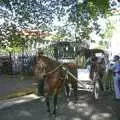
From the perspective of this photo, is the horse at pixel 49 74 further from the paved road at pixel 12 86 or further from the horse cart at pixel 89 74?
the paved road at pixel 12 86

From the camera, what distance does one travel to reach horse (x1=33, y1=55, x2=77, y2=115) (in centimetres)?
1059

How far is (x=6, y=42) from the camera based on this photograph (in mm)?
19703

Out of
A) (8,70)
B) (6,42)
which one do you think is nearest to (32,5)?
(6,42)

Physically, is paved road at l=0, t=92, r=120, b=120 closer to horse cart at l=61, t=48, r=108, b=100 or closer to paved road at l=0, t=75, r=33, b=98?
horse cart at l=61, t=48, r=108, b=100

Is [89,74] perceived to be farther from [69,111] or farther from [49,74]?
[49,74]

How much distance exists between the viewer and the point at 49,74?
11242 millimetres

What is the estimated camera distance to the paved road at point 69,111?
12414 mm

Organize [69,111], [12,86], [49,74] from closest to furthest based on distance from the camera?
[49,74] → [69,111] → [12,86]

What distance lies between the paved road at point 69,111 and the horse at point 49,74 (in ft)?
2.09

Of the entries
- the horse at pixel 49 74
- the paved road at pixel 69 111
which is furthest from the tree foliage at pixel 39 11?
the horse at pixel 49 74

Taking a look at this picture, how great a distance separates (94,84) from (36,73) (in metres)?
7.63

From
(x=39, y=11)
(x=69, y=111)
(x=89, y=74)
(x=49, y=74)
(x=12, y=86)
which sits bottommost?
(x=12, y=86)

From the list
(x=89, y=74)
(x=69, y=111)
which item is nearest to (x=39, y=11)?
(x=89, y=74)

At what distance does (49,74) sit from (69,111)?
289 centimetres
